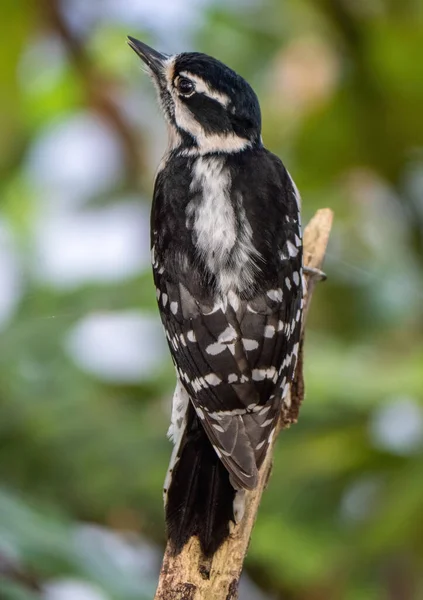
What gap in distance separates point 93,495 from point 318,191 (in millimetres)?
1878

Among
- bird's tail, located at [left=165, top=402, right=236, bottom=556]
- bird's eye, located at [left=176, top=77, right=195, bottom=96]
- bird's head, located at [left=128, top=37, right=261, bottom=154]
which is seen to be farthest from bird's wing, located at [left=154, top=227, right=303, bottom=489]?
bird's eye, located at [left=176, top=77, right=195, bottom=96]

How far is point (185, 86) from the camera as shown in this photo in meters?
3.53

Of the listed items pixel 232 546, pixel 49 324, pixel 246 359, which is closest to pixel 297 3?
pixel 49 324

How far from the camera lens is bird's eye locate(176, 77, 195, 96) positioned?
138 inches

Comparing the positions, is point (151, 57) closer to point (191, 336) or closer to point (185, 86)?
point (185, 86)

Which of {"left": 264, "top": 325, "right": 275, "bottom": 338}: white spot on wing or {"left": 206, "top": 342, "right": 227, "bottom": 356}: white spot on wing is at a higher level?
{"left": 264, "top": 325, "right": 275, "bottom": 338}: white spot on wing

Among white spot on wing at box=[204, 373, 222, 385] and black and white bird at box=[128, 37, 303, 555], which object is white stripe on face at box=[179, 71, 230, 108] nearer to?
black and white bird at box=[128, 37, 303, 555]

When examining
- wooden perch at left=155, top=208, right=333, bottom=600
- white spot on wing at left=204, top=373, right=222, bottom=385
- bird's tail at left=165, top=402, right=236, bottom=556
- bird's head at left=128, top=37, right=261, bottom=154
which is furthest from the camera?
bird's head at left=128, top=37, right=261, bottom=154

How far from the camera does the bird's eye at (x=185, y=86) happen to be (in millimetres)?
3498

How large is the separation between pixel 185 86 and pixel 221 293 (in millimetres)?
926

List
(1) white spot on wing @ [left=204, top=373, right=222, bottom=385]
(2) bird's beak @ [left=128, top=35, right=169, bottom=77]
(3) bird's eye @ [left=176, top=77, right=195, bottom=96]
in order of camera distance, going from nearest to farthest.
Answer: (1) white spot on wing @ [left=204, top=373, right=222, bottom=385], (3) bird's eye @ [left=176, top=77, right=195, bottom=96], (2) bird's beak @ [left=128, top=35, right=169, bottom=77]

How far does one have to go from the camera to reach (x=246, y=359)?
2.82 m

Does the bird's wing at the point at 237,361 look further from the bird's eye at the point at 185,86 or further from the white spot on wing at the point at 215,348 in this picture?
the bird's eye at the point at 185,86

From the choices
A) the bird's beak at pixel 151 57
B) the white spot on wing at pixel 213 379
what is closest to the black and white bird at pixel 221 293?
the white spot on wing at pixel 213 379
